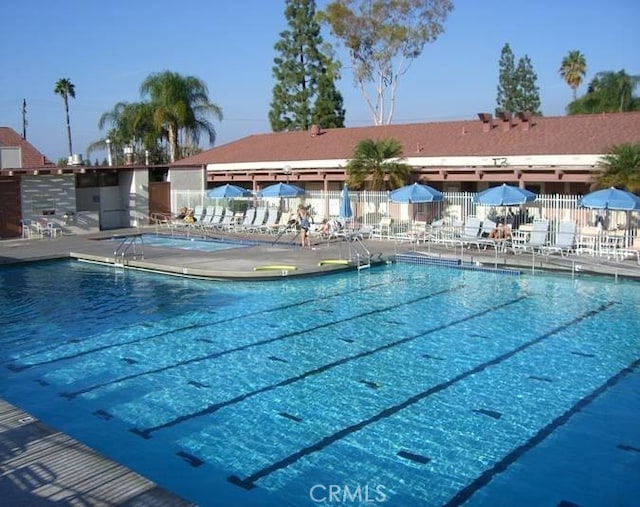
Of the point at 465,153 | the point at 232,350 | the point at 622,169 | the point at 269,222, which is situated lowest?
the point at 232,350

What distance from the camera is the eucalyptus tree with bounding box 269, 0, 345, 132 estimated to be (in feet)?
159

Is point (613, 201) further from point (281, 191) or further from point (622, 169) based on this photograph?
point (281, 191)

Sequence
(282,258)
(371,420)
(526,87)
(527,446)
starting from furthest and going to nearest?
(526,87)
(282,258)
(371,420)
(527,446)

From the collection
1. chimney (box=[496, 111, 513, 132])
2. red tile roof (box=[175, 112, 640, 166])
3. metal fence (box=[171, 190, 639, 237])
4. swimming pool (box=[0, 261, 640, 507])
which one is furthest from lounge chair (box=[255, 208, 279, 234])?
swimming pool (box=[0, 261, 640, 507])

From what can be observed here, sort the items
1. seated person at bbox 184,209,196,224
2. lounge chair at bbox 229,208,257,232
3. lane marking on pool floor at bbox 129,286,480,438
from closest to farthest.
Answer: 1. lane marking on pool floor at bbox 129,286,480,438
2. lounge chair at bbox 229,208,257,232
3. seated person at bbox 184,209,196,224

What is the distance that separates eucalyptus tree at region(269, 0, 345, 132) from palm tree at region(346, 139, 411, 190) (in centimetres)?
2276

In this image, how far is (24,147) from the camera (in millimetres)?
35281

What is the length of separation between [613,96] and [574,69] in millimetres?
16510

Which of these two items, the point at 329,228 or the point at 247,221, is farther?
the point at 247,221

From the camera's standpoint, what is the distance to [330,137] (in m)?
33.9

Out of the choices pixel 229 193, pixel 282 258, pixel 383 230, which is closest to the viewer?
pixel 282 258

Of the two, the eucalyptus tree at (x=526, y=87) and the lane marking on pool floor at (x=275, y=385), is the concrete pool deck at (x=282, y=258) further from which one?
the eucalyptus tree at (x=526, y=87)

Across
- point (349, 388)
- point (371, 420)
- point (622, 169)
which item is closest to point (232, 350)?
point (349, 388)

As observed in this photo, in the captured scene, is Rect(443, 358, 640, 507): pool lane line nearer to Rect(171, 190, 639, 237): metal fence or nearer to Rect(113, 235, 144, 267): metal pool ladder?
Rect(171, 190, 639, 237): metal fence
